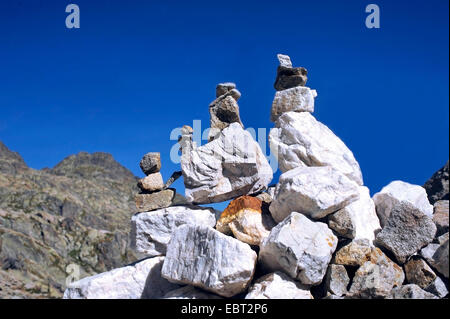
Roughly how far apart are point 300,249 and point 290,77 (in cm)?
544

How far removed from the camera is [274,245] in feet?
28.8

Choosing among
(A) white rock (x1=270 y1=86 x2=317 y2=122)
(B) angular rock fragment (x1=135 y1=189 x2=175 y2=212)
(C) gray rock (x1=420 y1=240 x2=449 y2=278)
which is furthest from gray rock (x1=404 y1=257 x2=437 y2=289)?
(B) angular rock fragment (x1=135 y1=189 x2=175 y2=212)

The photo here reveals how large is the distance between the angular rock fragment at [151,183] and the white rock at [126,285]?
1.91 metres

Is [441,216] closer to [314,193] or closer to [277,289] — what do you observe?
[314,193]

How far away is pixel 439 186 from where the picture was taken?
40.8 feet

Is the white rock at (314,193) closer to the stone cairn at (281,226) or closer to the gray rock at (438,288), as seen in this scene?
the stone cairn at (281,226)

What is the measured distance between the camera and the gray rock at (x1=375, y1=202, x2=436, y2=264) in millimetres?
9281

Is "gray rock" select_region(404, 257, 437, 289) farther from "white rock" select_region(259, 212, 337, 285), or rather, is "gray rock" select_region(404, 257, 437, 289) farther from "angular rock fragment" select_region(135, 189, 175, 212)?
"angular rock fragment" select_region(135, 189, 175, 212)

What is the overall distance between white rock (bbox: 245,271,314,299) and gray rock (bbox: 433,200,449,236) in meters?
3.41

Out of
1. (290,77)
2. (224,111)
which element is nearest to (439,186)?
(290,77)

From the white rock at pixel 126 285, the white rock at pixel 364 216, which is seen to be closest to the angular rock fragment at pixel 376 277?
the white rock at pixel 364 216
